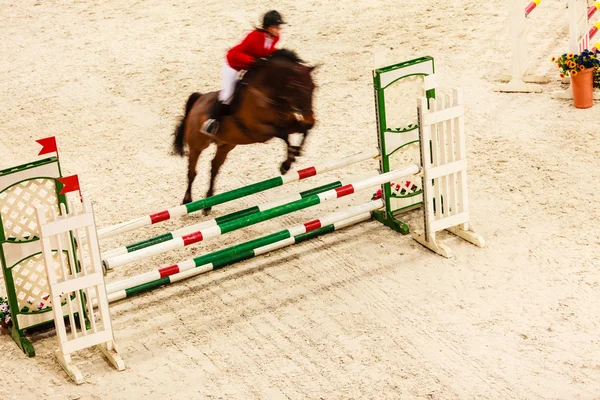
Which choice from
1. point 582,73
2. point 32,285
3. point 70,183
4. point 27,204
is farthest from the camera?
point 582,73

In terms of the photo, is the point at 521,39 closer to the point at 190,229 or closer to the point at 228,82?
the point at 228,82

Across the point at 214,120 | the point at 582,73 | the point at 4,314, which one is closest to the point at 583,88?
the point at 582,73

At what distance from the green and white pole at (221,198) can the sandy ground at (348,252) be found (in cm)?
49

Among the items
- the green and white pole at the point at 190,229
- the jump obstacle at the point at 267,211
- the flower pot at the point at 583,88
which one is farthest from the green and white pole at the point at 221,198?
the flower pot at the point at 583,88

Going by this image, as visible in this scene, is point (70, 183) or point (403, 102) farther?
point (403, 102)

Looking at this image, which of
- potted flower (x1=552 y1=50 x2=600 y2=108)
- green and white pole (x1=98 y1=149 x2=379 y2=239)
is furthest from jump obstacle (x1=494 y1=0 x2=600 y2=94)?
green and white pole (x1=98 y1=149 x2=379 y2=239)

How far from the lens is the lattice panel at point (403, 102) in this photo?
6777 millimetres

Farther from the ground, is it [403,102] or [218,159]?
[403,102]

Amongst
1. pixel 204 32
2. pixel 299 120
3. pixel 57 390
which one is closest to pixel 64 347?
pixel 57 390

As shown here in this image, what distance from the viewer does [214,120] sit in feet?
21.2

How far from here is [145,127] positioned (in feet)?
29.3

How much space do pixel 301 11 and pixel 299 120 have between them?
224 inches

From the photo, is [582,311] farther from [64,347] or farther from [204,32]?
[204,32]

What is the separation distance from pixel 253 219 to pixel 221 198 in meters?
0.32
